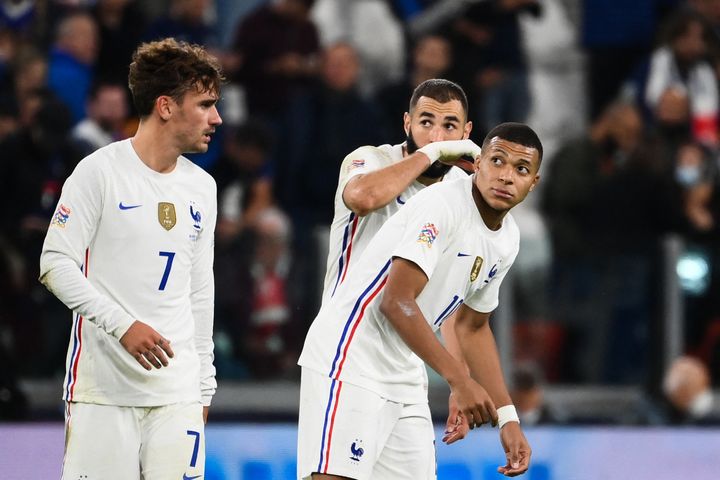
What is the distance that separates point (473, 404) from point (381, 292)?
64 cm

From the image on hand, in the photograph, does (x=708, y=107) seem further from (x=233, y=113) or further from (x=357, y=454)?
(x=357, y=454)

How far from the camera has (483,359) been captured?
5469 millimetres

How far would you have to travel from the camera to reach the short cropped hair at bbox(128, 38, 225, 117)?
5.09 m

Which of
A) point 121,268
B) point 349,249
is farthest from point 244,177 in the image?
point 121,268

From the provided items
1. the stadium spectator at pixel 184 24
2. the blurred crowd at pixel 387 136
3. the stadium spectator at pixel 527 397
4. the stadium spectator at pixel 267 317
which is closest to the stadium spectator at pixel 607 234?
the blurred crowd at pixel 387 136

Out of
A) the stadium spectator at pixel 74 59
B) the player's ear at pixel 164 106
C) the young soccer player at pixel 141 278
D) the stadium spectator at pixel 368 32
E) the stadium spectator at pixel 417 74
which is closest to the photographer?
the young soccer player at pixel 141 278

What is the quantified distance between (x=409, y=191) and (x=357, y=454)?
1175 mm

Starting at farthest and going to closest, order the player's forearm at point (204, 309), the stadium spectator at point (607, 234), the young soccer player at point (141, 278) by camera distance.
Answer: the stadium spectator at point (607, 234), the player's forearm at point (204, 309), the young soccer player at point (141, 278)

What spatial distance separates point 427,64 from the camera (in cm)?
993

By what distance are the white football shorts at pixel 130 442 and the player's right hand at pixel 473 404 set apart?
1092 mm

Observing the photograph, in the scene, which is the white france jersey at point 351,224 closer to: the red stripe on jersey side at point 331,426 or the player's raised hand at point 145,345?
the red stripe on jersey side at point 331,426

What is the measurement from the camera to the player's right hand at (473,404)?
4.62 metres

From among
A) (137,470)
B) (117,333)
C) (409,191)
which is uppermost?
(409,191)

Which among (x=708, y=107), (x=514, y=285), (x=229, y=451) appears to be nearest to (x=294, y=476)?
(x=229, y=451)
